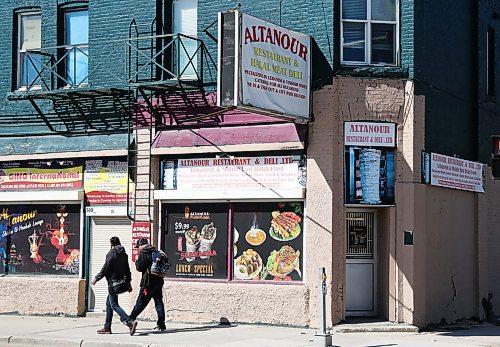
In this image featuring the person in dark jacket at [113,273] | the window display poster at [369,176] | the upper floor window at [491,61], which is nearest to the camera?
the person in dark jacket at [113,273]

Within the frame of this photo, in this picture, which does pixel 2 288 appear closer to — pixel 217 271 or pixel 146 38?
pixel 217 271

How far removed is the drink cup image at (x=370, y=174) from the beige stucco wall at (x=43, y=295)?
6.56 metres

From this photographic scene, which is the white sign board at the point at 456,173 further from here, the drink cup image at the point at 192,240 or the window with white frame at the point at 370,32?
the drink cup image at the point at 192,240

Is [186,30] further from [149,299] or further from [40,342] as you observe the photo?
[40,342]

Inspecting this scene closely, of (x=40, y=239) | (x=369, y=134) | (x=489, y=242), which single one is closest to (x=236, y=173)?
(x=369, y=134)

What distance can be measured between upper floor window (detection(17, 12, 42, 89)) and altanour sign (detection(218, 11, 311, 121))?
22.4ft

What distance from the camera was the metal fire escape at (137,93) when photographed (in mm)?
18438

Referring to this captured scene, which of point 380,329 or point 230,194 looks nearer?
point 380,329

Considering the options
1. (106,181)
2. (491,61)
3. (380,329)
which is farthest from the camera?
(491,61)

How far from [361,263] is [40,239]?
7.32m

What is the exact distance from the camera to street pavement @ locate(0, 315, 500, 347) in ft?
50.1

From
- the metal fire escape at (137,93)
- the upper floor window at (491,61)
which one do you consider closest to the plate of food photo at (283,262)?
the metal fire escape at (137,93)

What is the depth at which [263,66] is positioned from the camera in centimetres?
1580

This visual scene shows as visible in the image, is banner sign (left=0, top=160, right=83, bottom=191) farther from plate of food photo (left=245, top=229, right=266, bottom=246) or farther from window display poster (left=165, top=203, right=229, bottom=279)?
plate of food photo (left=245, top=229, right=266, bottom=246)
